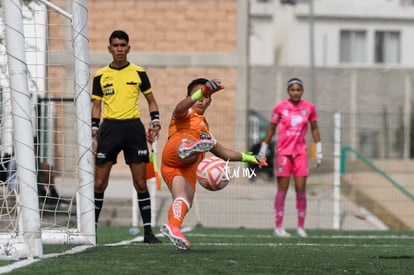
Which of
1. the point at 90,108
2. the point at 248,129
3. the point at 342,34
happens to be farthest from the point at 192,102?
the point at 342,34

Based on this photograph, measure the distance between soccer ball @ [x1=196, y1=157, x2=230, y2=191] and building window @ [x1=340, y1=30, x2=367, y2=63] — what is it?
50.2 metres

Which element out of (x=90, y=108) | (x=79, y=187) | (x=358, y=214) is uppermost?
(x=90, y=108)

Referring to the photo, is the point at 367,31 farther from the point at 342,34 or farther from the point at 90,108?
the point at 90,108

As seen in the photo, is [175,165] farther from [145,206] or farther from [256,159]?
[145,206]

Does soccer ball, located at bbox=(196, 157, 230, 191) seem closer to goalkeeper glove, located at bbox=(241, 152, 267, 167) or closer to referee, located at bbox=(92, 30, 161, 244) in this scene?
goalkeeper glove, located at bbox=(241, 152, 267, 167)

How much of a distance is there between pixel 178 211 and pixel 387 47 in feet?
170

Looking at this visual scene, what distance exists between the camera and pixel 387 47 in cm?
6012

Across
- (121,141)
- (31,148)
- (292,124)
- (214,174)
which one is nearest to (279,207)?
(292,124)

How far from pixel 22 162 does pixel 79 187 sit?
1943mm

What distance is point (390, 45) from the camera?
197ft

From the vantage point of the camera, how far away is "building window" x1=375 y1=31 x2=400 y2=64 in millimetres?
59906

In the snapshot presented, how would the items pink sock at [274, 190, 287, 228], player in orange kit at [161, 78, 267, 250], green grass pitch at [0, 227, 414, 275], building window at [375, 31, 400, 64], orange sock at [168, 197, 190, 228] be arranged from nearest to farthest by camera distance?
1. green grass pitch at [0, 227, 414, 275]
2. orange sock at [168, 197, 190, 228]
3. player in orange kit at [161, 78, 267, 250]
4. pink sock at [274, 190, 287, 228]
5. building window at [375, 31, 400, 64]

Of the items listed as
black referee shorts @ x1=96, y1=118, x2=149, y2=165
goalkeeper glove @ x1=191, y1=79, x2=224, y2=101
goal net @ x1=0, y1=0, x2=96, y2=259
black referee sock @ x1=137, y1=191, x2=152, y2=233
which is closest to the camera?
goal net @ x1=0, y1=0, x2=96, y2=259

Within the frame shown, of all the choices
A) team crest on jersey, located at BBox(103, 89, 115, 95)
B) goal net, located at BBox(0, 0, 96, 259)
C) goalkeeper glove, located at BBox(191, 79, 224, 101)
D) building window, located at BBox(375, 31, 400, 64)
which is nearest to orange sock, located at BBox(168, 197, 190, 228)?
goalkeeper glove, located at BBox(191, 79, 224, 101)
